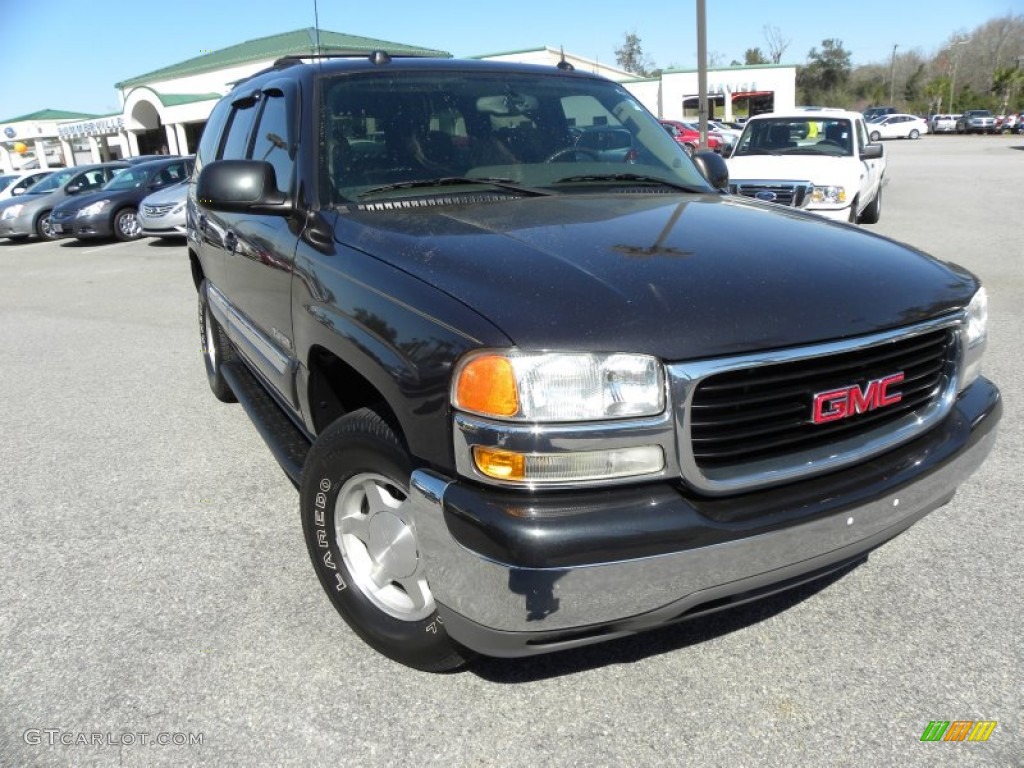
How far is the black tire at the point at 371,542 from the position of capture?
2305 millimetres

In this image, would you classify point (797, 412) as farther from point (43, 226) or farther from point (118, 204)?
point (43, 226)

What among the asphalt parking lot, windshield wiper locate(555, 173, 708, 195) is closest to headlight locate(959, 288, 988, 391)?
the asphalt parking lot

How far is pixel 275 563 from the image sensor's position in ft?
10.4

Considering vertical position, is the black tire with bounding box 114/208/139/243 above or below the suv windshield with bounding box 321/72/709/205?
below

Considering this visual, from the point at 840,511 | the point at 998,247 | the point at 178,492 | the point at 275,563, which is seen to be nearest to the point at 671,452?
the point at 840,511

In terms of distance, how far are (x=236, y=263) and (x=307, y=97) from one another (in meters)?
1.03

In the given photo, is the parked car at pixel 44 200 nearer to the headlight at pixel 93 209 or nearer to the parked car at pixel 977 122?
the headlight at pixel 93 209

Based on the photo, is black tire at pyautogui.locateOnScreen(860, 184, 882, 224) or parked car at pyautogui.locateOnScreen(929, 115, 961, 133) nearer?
black tire at pyautogui.locateOnScreen(860, 184, 882, 224)

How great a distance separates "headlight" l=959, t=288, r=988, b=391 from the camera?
2508 millimetres

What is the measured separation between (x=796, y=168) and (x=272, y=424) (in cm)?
838

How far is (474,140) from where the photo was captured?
3.17m

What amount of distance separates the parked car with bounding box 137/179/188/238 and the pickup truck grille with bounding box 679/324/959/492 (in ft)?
45.8

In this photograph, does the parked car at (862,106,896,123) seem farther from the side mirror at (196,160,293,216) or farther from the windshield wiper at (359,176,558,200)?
the side mirror at (196,160,293,216)

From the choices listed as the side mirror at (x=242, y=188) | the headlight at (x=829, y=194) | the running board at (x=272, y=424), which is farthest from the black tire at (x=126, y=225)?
the side mirror at (x=242, y=188)
